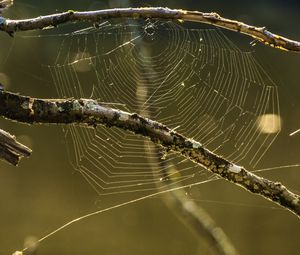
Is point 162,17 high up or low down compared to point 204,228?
up

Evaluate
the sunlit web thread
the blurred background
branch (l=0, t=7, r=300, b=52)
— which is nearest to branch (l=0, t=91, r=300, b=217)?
branch (l=0, t=7, r=300, b=52)

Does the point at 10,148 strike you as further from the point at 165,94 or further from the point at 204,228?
the point at 165,94

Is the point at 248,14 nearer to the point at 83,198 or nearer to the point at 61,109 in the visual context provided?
the point at 83,198

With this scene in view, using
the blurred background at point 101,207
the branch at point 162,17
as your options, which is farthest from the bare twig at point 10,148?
the blurred background at point 101,207

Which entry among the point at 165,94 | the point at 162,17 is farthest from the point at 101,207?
the point at 162,17

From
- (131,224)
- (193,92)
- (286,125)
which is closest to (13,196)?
(131,224)

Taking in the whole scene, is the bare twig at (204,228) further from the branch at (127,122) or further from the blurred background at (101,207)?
the blurred background at (101,207)
